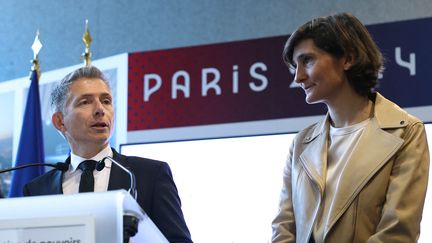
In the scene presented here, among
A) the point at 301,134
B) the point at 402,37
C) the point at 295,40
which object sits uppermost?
the point at 402,37

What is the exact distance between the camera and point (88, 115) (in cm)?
265

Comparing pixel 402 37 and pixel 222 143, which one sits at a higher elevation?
pixel 402 37

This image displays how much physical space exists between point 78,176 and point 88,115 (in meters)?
0.23

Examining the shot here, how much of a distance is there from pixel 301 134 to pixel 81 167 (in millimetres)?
804

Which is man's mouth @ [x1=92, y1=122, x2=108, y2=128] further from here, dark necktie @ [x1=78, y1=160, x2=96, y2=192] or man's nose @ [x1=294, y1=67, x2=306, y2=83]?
man's nose @ [x1=294, y1=67, x2=306, y2=83]

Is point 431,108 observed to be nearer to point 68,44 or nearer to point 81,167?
point 81,167

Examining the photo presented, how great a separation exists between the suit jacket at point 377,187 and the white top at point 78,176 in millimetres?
676

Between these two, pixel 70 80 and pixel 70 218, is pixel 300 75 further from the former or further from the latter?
pixel 70 218

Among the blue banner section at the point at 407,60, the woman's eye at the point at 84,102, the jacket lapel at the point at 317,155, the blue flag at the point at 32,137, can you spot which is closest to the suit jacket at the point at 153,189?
the woman's eye at the point at 84,102

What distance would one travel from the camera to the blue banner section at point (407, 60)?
4.16m

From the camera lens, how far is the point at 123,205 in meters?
1.49

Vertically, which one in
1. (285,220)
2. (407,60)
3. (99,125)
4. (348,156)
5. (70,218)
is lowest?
(285,220)

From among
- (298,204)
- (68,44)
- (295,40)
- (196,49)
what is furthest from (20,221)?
(68,44)

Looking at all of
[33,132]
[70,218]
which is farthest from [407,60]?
[70,218]
